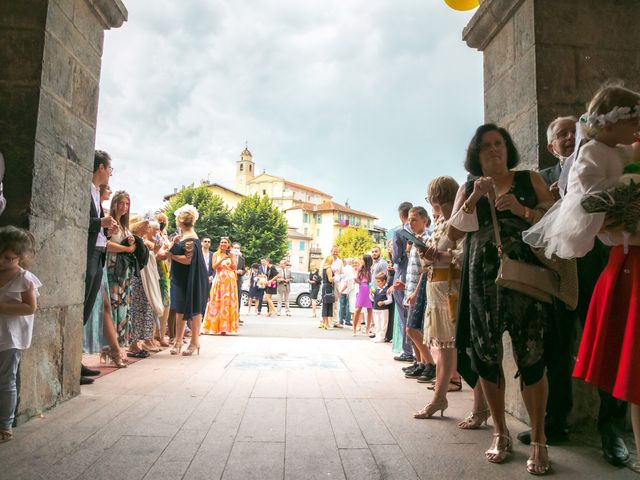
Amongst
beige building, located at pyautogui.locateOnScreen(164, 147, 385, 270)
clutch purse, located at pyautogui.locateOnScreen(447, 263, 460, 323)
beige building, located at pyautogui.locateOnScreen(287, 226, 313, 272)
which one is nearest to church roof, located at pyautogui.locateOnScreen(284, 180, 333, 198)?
beige building, located at pyautogui.locateOnScreen(164, 147, 385, 270)

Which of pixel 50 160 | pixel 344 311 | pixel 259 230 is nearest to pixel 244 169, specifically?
pixel 259 230

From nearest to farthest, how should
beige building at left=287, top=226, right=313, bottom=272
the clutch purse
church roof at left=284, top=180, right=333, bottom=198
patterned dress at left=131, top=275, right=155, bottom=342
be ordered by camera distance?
the clutch purse
patterned dress at left=131, top=275, right=155, bottom=342
beige building at left=287, top=226, right=313, bottom=272
church roof at left=284, top=180, right=333, bottom=198

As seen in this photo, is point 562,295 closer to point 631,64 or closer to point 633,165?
point 633,165

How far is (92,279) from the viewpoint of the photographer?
4.42 metres

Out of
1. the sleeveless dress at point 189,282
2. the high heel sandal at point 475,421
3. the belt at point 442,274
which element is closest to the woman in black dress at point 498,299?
the high heel sandal at point 475,421

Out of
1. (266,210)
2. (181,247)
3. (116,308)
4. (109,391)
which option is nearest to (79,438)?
(109,391)

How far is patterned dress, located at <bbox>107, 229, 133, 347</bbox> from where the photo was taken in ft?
17.7

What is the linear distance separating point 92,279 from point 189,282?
6.72 ft

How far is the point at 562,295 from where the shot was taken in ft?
8.66

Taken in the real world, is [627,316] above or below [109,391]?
above

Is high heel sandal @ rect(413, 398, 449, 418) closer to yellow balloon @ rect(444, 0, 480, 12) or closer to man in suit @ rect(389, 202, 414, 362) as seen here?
man in suit @ rect(389, 202, 414, 362)

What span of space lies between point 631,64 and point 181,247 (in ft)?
16.9

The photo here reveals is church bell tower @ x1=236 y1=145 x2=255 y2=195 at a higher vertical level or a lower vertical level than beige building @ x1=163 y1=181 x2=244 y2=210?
higher

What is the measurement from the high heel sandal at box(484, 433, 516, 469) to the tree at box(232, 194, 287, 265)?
47.8m
